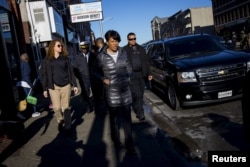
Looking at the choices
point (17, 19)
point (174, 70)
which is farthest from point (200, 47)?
point (17, 19)

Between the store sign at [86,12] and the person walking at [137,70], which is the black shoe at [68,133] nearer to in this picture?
the person walking at [137,70]

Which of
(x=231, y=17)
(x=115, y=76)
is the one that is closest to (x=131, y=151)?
(x=115, y=76)

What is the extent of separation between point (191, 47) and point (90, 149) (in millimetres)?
4593

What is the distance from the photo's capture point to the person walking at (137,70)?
7031mm

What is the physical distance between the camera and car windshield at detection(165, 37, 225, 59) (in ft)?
28.3

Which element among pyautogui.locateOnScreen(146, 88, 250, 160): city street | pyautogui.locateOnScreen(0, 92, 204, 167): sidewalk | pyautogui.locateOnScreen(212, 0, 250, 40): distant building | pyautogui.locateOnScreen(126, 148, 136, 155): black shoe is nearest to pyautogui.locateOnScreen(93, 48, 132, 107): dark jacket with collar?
pyautogui.locateOnScreen(126, 148, 136, 155): black shoe

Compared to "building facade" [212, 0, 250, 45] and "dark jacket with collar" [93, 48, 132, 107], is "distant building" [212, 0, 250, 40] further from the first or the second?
"dark jacket with collar" [93, 48, 132, 107]

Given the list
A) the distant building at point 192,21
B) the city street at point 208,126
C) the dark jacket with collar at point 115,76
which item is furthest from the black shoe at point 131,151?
the distant building at point 192,21

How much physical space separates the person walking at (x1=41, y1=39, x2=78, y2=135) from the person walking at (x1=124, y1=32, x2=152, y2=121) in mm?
1345

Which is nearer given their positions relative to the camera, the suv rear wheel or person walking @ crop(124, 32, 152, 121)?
person walking @ crop(124, 32, 152, 121)

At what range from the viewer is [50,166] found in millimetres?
4887

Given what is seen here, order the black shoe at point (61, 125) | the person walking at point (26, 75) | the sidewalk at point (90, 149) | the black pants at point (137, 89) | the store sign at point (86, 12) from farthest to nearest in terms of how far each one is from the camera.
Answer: the store sign at point (86, 12) < the person walking at point (26, 75) < the black pants at point (137, 89) < the black shoe at point (61, 125) < the sidewalk at point (90, 149)

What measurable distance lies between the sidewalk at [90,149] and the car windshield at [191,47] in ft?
7.37

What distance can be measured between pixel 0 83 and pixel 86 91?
7.25 ft
